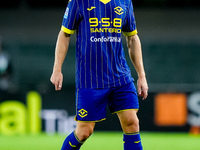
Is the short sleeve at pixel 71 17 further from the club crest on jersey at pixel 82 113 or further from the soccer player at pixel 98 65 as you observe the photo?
the club crest on jersey at pixel 82 113

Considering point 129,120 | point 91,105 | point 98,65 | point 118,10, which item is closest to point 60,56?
point 98,65

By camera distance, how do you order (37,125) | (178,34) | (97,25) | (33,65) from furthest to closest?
1. (178,34)
2. (33,65)
3. (37,125)
4. (97,25)

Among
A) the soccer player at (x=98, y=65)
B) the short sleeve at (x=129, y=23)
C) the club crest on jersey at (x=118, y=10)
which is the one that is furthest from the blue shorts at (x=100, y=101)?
the club crest on jersey at (x=118, y=10)

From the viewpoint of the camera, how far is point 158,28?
47.2 feet

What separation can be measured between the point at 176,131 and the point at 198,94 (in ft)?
2.50

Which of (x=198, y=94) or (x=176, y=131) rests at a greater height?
(x=198, y=94)

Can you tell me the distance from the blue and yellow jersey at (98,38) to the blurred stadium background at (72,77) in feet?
9.33

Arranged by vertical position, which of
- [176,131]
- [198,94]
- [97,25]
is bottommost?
[176,131]

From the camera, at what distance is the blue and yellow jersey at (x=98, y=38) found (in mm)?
4113

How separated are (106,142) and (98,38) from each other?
12.2 feet

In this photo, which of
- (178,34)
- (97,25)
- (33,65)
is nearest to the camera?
(97,25)

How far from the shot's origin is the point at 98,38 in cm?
A: 412

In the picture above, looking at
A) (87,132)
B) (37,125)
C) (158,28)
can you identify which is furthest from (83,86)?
(158,28)

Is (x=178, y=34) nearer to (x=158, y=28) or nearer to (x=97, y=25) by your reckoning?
(x=158, y=28)
